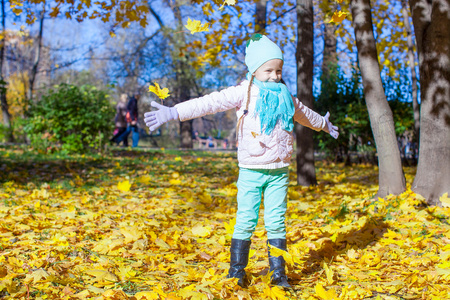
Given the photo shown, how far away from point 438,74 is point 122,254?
3.96 meters

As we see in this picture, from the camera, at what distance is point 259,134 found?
2.60 m

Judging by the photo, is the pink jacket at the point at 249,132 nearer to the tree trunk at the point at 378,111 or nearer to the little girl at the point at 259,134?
the little girl at the point at 259,134

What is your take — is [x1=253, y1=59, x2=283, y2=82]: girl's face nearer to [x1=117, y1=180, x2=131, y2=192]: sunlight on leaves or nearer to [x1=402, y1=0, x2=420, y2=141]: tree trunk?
[x1=117, y1=180, x2=131, y2=192]: sunlight on leaves

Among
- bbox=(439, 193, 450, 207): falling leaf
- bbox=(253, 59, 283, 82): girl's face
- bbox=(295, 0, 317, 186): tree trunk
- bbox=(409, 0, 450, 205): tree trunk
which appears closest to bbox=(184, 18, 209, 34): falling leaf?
bbox=(253, 59, 283, 82): girl's face

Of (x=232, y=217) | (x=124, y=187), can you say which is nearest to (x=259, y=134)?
(x=232, y=217)

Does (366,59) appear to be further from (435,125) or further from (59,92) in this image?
(59,92)

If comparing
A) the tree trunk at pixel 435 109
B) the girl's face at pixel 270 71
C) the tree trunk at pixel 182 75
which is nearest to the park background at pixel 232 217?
the tree trunk at pixel 435 109

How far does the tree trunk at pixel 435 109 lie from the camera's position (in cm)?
456

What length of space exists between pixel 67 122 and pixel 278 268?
9.13 metres

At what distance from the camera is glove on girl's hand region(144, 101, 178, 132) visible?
2441 mm

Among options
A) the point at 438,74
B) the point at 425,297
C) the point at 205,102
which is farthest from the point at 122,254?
the point at 438,74

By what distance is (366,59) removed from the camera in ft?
16.4

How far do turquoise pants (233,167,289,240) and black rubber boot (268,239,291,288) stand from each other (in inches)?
1.6

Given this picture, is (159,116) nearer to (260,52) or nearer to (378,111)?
(260,52)
